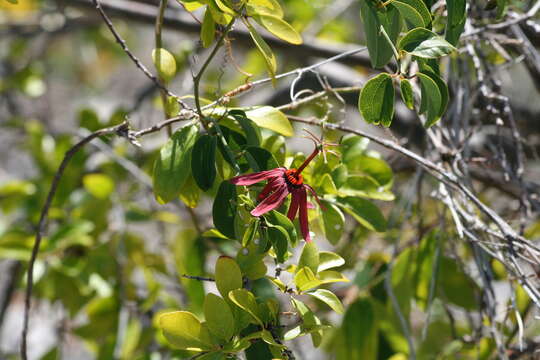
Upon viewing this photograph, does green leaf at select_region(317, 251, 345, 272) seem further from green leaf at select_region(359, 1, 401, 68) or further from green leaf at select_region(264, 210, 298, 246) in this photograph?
green leaf at select_region(359, 1, 401, 68)

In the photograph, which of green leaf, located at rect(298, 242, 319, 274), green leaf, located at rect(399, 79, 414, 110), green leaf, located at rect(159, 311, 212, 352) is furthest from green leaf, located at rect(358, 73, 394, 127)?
green leaf, located at rect(159, 311, 212, 352)

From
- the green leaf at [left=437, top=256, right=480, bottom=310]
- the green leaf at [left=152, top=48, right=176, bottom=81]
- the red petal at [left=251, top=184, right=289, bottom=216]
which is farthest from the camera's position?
the green leaf at [left=437, top=256, right=480, bottom=310]

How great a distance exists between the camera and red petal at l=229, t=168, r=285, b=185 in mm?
435

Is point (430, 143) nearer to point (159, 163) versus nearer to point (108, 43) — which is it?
point (159, 163)

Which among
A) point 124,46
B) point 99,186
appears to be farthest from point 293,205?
point 99,186

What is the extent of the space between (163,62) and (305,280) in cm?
23

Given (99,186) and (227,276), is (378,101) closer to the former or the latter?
(227,276)

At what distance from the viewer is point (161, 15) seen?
53 cm

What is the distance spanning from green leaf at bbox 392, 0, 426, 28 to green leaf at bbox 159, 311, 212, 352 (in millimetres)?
290

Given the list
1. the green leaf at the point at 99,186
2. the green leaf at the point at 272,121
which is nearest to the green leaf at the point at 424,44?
the green leaf at the point at 272,121

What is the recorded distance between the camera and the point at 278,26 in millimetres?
471

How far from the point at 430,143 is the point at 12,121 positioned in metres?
1.05

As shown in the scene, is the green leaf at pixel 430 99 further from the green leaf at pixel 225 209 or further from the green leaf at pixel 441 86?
the green leaf at pixel 225 209

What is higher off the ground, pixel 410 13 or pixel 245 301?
pixel 410 13
